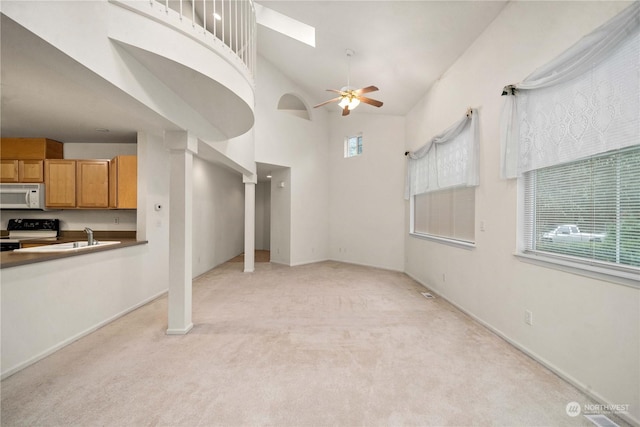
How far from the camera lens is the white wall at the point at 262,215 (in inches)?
357

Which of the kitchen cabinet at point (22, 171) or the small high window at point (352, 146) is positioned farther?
the small high window at point (352, 146)

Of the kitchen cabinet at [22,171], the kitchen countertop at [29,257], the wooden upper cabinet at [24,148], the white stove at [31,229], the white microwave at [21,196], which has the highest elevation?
the wooden upper cabinet at [24,148]

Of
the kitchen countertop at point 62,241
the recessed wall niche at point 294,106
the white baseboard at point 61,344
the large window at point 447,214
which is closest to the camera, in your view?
the white baseboard at point 61,344

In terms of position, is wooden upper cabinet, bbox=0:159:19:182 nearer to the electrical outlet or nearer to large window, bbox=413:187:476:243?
large window, bbox=413:187:476:243

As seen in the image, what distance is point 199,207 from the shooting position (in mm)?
5332

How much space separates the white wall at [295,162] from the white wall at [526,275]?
3527 millimetres

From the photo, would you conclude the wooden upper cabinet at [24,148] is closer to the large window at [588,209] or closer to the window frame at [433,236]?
the window frame at [433,236]

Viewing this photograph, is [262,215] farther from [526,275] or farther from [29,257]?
[526,275]

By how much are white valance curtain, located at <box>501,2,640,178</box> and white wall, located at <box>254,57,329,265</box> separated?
4556 millimetres

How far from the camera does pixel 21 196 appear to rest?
375 centimetres

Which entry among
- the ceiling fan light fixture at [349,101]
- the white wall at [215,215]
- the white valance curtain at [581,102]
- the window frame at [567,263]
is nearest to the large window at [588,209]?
the window frame at [567,263]

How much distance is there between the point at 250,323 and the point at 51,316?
1.90 metres

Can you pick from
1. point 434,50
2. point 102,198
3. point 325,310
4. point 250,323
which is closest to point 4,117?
point 102,198

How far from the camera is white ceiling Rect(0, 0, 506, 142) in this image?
5.64ft
